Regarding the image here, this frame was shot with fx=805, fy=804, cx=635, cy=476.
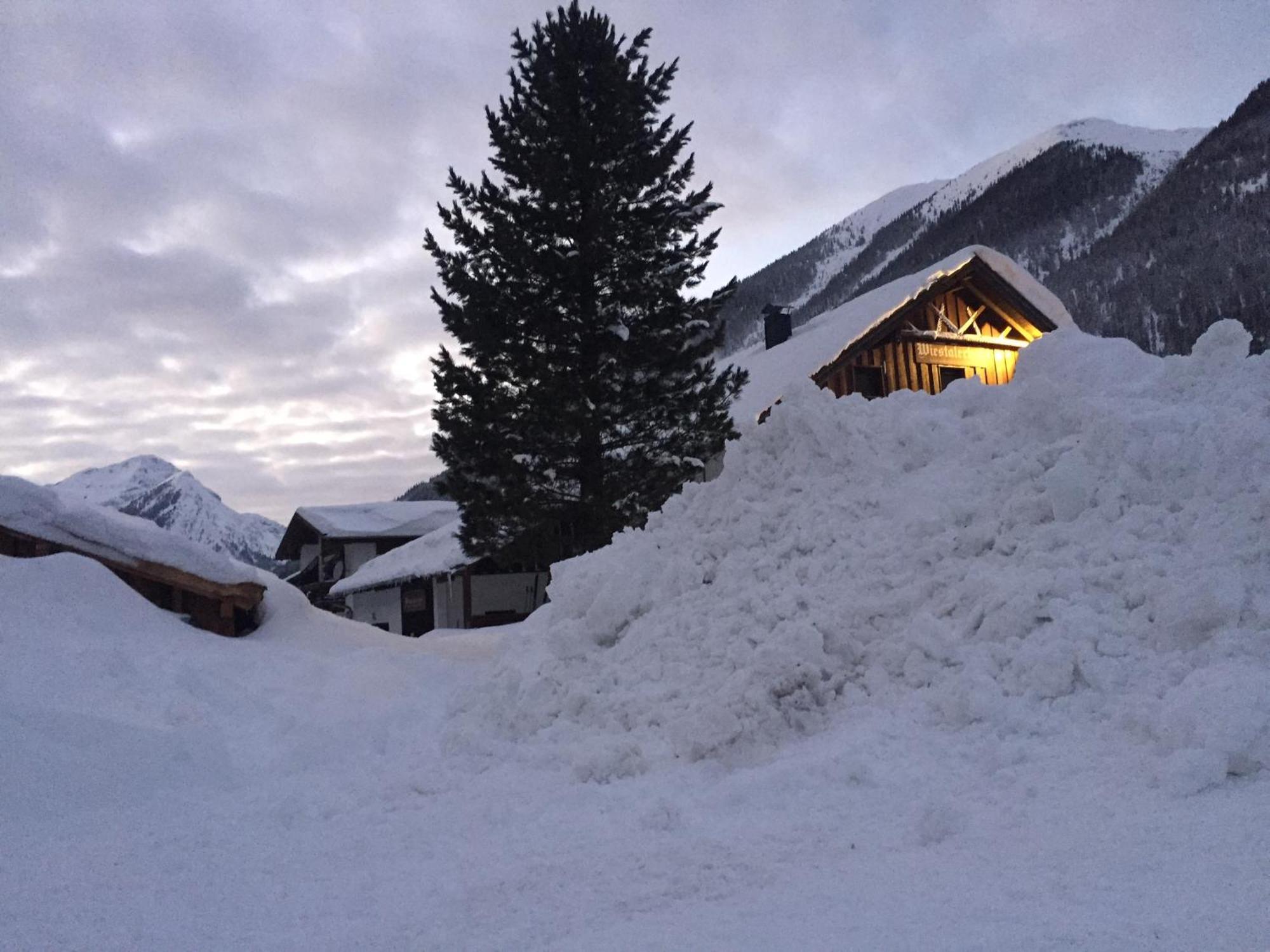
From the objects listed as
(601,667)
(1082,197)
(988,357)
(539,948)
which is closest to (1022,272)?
(988,357)

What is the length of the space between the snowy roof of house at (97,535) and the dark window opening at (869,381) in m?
14.2

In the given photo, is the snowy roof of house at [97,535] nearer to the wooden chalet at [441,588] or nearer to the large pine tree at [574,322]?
the large pine tree at [574,322]

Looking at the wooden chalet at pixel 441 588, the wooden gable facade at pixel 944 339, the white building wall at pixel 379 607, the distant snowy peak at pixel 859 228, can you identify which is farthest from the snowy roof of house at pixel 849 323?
the distant snowy peak at pixel 859 228

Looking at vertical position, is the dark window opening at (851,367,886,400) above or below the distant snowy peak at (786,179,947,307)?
below

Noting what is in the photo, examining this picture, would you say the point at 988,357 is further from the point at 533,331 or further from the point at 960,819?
the point at 960,819

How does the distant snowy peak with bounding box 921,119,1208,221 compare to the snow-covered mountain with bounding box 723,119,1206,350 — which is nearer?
the snow-covered mountain with bounding box 723,119,1206,350

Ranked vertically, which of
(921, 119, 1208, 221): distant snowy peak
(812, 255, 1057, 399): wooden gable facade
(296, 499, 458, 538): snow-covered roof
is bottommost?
(296, 499, 458, 538): snow-covered roof

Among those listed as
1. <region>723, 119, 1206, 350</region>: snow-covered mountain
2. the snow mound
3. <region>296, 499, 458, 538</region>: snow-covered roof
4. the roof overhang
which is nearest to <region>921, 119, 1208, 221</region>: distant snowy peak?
<region>723, 119, 1206, 350</region>: snow-covered mountain

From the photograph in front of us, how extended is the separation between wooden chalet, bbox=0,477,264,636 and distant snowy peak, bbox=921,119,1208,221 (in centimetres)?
13345

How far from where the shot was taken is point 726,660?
5.71 m

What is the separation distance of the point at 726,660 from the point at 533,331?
28.0ft

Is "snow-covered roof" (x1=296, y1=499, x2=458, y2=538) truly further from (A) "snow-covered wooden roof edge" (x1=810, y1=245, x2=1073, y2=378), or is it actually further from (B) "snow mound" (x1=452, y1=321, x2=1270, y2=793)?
(B) "snow mound" (x1=452, y1=321, x2=1270, y2=793)

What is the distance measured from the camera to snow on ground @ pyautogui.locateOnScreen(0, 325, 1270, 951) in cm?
318

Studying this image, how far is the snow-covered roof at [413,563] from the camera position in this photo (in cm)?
2084
